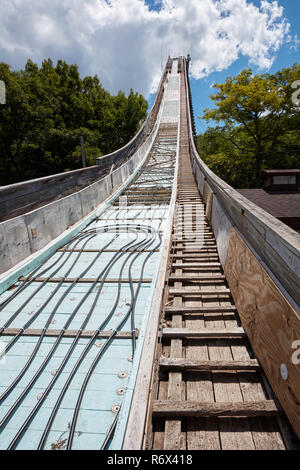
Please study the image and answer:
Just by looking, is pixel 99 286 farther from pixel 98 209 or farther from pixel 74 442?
pixel 98 209

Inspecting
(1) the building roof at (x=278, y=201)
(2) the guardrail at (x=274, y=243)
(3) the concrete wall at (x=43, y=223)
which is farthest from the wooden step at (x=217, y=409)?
(1) the building roof at (x=278, y=201)

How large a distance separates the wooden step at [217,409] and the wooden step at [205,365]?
0.39 metres

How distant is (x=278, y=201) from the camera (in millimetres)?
12297

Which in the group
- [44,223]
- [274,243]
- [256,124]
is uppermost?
[256,124]

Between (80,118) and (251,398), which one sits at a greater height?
(80,118)

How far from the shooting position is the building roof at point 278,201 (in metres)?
10.6

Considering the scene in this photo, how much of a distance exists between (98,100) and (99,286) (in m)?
28.1

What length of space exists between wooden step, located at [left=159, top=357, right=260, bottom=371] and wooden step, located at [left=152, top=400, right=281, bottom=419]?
15.2 inches

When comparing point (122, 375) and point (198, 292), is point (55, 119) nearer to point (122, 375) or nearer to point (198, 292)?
point (198, 292)

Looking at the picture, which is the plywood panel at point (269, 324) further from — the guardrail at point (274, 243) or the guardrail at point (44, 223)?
the guardrail at point (44, 223)

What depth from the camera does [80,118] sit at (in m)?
25.5

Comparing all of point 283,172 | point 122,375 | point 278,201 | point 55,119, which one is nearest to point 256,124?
point 283,172

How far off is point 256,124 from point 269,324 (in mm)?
25740
